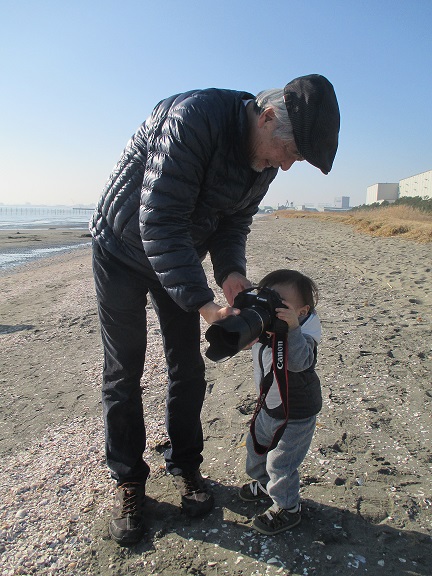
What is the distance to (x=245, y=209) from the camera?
2645 mm

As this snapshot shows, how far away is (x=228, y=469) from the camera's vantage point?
281 centimetres

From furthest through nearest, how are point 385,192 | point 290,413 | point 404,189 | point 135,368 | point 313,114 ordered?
point 385,192, point 404,189, point 135,368, point 290,413, point 313,114

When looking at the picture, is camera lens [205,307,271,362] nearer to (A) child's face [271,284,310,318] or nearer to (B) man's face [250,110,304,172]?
(A) child's face [271,284,310,318]

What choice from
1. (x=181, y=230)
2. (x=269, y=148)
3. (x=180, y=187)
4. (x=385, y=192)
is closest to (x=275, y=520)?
(x=181, y=230)

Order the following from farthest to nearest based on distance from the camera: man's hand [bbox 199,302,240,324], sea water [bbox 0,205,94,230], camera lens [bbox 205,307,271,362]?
sea water [bbox 0,205,94,230] → man's hand [bbox 199,302,240,324] → camera lens [bbox 205,307,271,362]

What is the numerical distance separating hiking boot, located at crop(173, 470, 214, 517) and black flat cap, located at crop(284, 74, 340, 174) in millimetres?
1748

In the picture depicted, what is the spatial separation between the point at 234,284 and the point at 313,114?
0.94 meters

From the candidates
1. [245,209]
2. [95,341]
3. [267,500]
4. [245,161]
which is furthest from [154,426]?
[95,341]

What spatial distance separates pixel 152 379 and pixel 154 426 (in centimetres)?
85

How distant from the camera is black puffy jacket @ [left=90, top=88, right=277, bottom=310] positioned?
197cm

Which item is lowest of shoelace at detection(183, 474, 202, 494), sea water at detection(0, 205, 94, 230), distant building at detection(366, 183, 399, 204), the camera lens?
sea water at detection(0, 205, 94, 230)

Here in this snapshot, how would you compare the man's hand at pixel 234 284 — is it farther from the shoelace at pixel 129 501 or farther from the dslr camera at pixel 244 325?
the shoelace at pixel 129 501

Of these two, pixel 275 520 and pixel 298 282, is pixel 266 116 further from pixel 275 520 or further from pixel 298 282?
pixel 275 520

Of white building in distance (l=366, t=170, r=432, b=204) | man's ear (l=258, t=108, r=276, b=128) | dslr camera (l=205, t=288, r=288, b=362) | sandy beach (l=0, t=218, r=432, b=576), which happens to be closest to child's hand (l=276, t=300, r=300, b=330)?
dslr camera (l=205, t=288, r=288, b=362)
